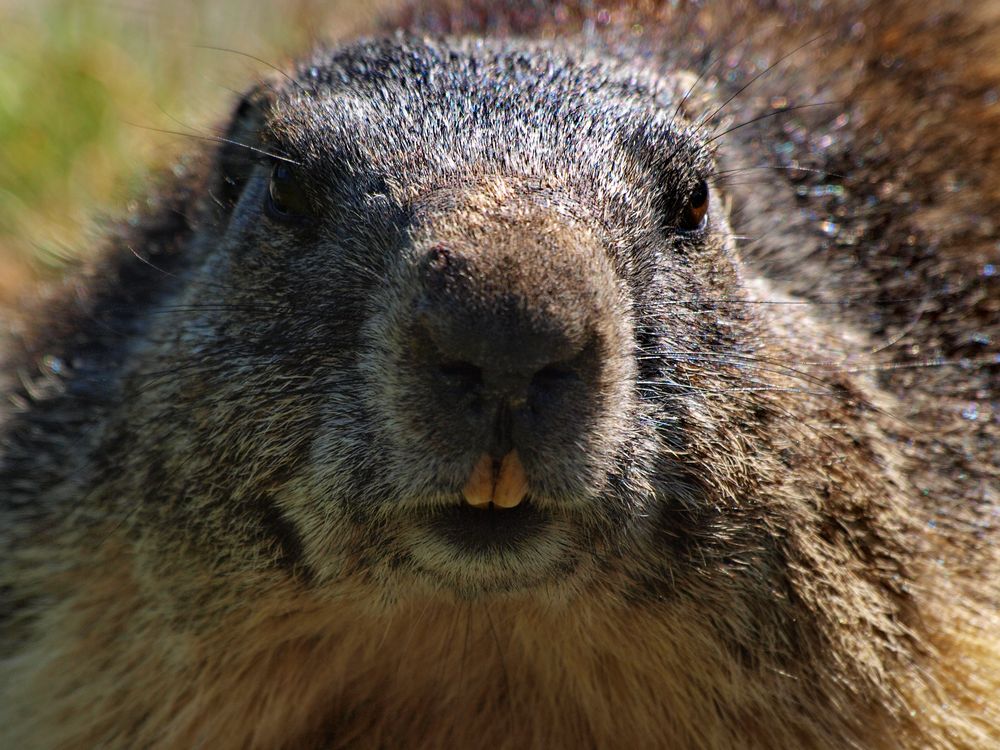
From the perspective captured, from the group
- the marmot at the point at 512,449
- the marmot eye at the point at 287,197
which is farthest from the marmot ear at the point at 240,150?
the marmot eye at the point at 287,197

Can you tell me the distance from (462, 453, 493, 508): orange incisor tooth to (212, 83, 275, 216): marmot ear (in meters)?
1.70

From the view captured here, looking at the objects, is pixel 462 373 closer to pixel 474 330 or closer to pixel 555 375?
pixel 474 330

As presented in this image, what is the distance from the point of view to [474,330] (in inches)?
115

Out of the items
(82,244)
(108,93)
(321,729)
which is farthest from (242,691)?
(108,93)

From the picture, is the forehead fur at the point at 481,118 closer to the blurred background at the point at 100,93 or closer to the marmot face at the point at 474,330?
the marmot face at the point at 474,330

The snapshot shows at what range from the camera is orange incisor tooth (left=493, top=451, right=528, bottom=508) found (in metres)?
2.99

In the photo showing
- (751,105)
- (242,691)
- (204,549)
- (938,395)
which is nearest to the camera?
(204,549)

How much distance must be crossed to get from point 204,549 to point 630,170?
62.6 inches

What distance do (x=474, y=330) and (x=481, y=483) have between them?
1.16 feet

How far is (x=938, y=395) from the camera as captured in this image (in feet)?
14.9

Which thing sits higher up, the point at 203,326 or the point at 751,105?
the point at 751,105

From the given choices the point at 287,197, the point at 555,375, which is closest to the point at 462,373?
the point at 555,375

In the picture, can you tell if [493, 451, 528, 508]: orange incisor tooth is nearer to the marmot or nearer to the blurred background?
the marmot

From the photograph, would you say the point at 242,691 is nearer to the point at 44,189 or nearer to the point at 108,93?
the point at 44,189
